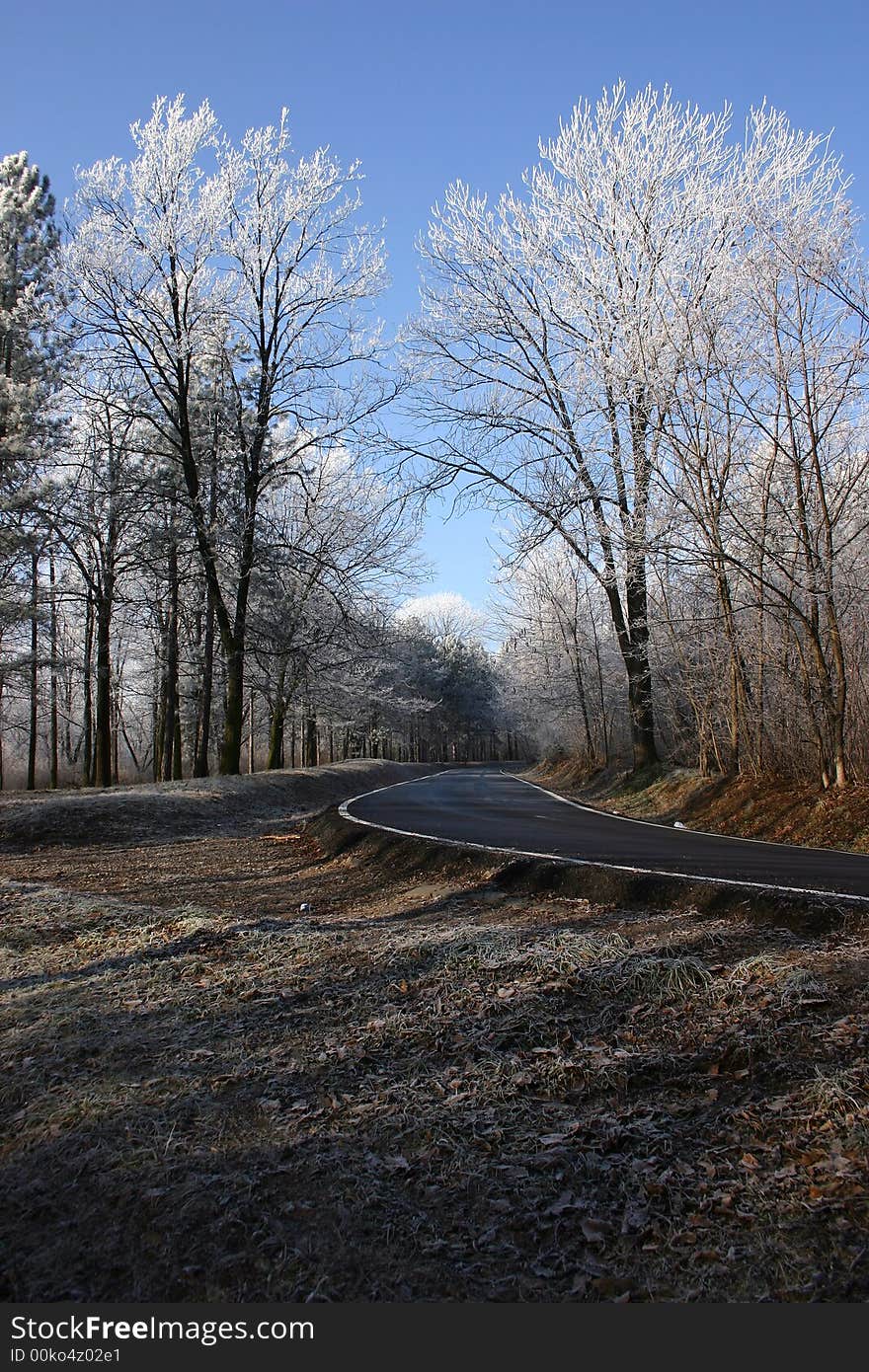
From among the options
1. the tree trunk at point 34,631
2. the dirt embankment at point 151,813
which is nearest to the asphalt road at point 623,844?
the dirt embankment at point 151,813

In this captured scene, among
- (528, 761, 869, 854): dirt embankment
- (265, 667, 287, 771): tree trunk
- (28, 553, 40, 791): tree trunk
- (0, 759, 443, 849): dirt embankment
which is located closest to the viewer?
(528, 761, 869, 854): dirt embankment

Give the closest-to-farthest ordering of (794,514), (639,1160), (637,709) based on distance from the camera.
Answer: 1. (639,1160)
2. (794,514)
3. (637,709)

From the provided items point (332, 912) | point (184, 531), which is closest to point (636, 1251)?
point (332, 912)

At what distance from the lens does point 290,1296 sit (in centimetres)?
276

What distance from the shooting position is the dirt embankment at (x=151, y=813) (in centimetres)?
1335

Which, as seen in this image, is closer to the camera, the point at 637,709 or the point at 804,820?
the point at 804,820

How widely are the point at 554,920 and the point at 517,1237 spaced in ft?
10.9

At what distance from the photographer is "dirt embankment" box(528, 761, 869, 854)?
10867 mm

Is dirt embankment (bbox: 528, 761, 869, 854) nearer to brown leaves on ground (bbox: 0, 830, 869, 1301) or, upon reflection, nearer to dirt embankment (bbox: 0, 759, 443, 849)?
brown leaves on ground (bbox: 0, 830, 869, 1301)

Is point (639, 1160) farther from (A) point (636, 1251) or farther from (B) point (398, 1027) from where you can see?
(B) point (398, 1027)

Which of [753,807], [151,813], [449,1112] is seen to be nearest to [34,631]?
[151,813]

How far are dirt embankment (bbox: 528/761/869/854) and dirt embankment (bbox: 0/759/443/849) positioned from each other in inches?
292

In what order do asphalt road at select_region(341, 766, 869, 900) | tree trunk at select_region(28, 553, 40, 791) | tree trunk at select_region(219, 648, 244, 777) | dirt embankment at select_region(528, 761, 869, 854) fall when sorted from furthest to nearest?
tree trunk at select_region(219, 648, 244, 777) → tree trunk at select_region(28, 553, 40, 791) → dirt embankment at select_region(528, 761, 869, 854) → asphalt road at select_region(341, 766, 869, 900)

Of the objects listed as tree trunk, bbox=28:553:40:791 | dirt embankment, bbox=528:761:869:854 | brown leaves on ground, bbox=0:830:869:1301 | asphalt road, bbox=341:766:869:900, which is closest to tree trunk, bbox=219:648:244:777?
tree trunk, bbox=28:553:40:791
